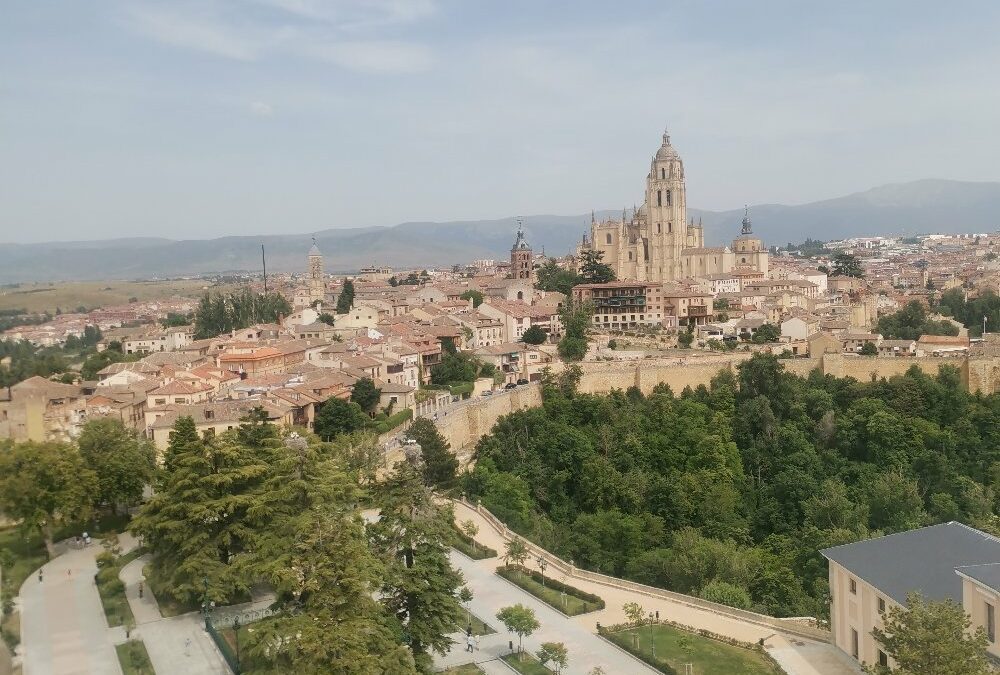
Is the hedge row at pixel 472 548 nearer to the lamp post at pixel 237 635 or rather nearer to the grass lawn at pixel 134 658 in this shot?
the lamp post at pixel 237 635

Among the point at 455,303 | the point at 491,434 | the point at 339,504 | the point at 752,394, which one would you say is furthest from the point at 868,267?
the point at 339,504

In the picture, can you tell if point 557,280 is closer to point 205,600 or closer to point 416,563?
point 205,600

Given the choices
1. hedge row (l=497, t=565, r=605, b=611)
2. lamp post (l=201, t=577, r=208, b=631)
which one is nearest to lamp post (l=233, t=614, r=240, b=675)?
lamp post (l=201, t=577, r=208, b=631)

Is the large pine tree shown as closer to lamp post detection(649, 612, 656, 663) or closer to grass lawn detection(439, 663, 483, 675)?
grass lawn detection(439, 663, 483, 675)

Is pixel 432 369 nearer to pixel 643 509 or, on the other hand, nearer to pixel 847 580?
pixel 643 509

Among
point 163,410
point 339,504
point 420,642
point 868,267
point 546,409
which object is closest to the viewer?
point 420,642
